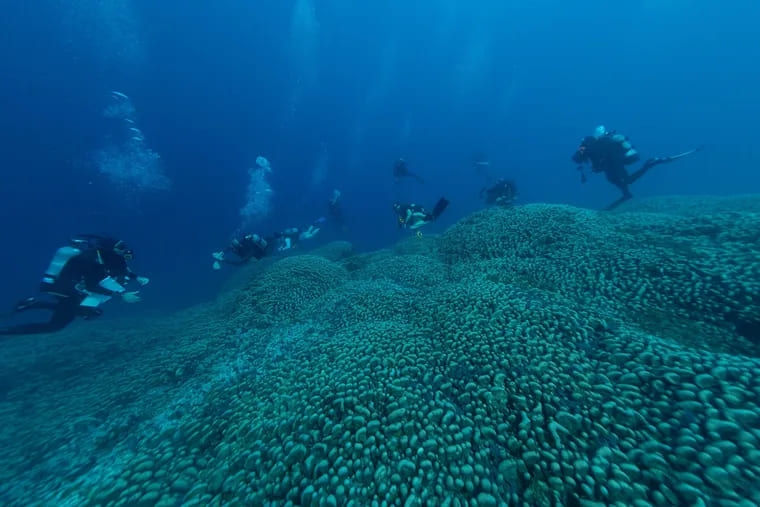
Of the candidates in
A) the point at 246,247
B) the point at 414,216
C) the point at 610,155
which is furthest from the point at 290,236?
the point at 610,155

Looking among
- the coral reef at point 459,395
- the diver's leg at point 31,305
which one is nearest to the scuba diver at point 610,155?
the coral reef at point 459,395

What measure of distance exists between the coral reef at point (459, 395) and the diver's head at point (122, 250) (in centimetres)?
351

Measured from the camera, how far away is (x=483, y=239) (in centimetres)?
1259

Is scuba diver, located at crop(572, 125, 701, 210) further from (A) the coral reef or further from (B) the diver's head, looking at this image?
(B) the diver's head

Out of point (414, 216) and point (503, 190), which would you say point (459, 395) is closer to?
point (414, 216)

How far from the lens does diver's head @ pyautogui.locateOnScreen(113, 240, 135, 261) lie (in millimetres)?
11141

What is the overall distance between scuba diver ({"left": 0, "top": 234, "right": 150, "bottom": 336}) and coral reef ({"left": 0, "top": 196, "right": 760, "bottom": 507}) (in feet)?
6.21

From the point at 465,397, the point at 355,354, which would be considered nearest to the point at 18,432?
the point at 355,354

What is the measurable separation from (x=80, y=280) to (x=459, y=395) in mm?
13004

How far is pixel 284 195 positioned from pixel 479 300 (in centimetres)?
9074

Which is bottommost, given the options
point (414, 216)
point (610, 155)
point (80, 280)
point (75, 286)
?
point (75, 286)

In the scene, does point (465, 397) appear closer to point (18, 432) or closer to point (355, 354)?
point (355, 354)

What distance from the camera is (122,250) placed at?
11250 millimetres

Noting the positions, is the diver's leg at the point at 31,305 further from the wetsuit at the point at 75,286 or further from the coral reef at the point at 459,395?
the coral reef at the point at 459,395
